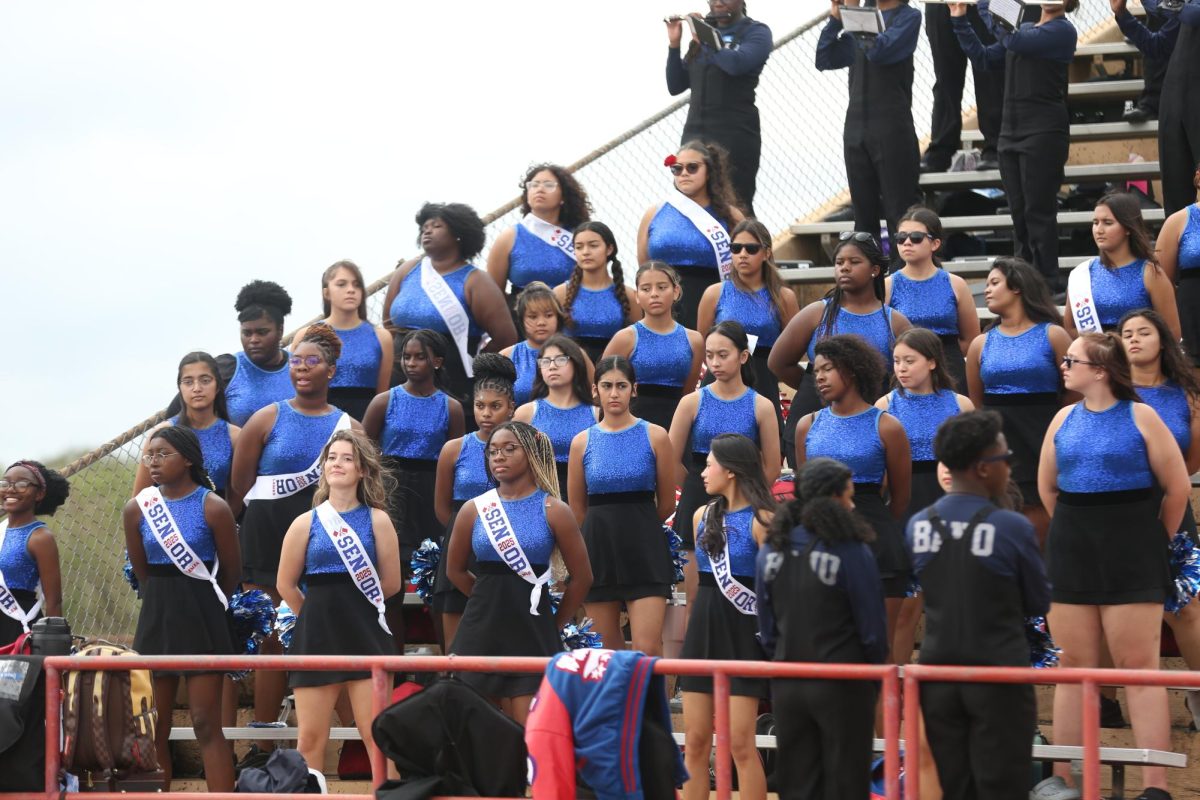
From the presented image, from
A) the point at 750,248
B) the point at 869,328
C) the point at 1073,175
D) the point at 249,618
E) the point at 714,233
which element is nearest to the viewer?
the point at 249,618

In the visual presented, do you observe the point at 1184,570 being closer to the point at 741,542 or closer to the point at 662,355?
the point at 741,542

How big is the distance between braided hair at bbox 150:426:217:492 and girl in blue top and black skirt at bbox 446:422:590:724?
1.37 m

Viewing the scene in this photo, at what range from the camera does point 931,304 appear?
1010 centimetres

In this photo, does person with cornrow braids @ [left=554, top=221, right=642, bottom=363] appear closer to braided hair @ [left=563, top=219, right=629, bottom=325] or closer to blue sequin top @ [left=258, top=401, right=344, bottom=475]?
braided hair @ [left=563, top=219, right=629, bottom=325]

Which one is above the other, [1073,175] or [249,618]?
[1073,175]

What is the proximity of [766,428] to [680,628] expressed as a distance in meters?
1.03

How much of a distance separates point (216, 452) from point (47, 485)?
2.75 feet

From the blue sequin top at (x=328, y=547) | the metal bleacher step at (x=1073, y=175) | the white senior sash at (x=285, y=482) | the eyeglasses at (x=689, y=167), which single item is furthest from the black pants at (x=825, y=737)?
the metal bleacher step at (x=1073, y=175)

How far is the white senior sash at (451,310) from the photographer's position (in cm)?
1073

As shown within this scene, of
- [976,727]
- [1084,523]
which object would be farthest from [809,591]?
[1084,523]

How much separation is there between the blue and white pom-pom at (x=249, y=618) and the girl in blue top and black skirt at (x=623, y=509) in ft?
4.86

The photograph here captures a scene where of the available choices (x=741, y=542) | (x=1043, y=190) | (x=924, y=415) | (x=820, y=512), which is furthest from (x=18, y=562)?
(x=1043, y=190)

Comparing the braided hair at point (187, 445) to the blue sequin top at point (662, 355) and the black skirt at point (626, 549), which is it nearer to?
Result: the black skirt at point (626, 549)

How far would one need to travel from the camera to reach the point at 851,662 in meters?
6.61
